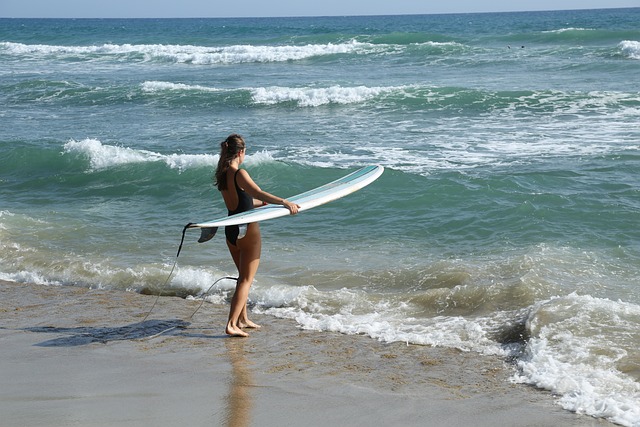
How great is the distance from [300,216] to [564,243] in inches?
123

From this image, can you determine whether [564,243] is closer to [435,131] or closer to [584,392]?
[584,392]

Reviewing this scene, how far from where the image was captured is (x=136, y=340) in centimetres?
565

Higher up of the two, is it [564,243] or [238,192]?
[238,192]

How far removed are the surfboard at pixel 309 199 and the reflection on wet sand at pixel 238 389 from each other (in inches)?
34.4

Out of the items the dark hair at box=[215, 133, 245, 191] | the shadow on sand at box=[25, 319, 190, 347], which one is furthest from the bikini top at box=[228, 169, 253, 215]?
the shadow on sand at box=[25, 319, 190, 347]

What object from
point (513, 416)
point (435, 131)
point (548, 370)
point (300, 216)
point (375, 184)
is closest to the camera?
point (513, 416)

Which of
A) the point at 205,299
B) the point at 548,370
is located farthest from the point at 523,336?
the point at 205,299

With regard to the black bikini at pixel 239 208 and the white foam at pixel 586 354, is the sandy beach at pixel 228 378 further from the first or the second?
the black bikini at pixel 239 208

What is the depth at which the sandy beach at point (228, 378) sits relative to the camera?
4262 millimetres

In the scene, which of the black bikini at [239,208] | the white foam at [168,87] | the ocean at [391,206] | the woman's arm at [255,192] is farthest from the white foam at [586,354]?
the white foam at [168,87]

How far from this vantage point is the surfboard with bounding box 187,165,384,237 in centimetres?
551

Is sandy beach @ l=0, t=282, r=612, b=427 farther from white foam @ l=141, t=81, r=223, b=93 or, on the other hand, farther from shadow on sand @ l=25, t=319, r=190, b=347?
white foam @ l=141, t=81, r=223, b=93

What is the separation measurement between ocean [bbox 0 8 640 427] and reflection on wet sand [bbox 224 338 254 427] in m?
0.81

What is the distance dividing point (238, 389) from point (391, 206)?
5.36 metres
